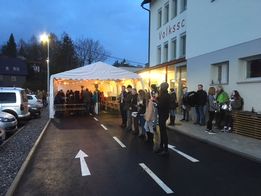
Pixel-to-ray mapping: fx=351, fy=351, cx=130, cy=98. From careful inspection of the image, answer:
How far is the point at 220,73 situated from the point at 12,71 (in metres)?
90.7

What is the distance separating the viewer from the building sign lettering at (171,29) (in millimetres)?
→ 22834

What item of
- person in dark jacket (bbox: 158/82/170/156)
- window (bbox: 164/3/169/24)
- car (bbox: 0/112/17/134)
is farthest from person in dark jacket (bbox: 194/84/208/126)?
window (bbox: 164/3/169/24)

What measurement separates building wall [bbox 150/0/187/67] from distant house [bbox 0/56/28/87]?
7566 centimetres

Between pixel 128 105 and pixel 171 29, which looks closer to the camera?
pixel 128 105

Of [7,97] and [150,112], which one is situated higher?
[7,97]

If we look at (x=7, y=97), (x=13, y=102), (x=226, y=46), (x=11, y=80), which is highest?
(x=11, y=80)

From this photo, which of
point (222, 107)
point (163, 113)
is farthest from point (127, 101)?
point (163, 113)

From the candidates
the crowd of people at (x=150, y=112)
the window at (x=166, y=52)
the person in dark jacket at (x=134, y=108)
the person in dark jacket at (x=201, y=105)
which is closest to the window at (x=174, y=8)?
the window at (x=166, y=52)

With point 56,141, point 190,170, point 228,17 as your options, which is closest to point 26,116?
point 56,141

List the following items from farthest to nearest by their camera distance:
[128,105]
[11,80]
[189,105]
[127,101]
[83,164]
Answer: [11,80] < [189,105] < [127,101] < [128,105] < [83,164]

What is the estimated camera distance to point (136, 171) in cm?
790

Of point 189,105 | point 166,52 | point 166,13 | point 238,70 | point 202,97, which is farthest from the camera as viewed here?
point 166,52

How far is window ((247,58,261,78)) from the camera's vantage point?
13472mm

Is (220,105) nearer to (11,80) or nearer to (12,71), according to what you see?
(12,71)
